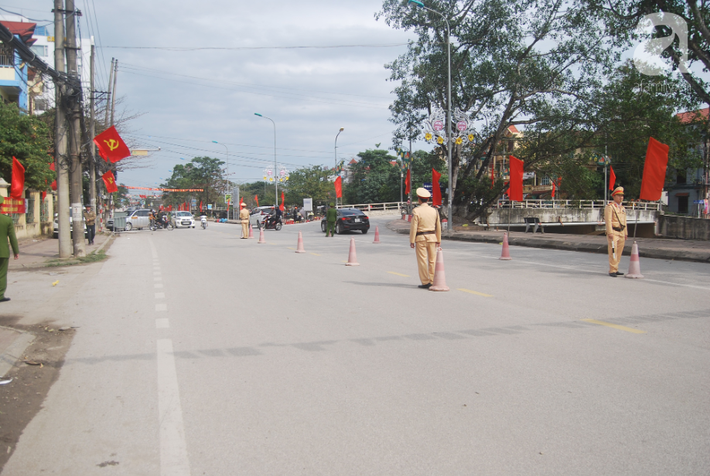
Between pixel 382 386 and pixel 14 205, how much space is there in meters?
25.9

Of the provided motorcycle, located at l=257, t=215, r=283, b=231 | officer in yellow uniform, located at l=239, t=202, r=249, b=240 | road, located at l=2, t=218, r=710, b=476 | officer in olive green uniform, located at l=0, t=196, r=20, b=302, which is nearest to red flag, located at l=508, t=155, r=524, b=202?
officer in yellow uniform, located at l=239, t=202, r=249, b=240

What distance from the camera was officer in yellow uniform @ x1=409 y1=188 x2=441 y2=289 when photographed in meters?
9.92

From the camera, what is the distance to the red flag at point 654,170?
17312 millimetres

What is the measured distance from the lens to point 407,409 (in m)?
4.14

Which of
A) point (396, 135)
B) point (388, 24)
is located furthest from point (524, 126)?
point (388, 24)

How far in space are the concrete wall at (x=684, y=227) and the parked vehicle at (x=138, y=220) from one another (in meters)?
39.3

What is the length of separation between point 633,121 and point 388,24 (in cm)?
1561

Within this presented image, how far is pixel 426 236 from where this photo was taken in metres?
9.94

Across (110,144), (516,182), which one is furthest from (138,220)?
(516,182)

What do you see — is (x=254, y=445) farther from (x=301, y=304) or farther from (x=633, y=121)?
(x=633, y=121)

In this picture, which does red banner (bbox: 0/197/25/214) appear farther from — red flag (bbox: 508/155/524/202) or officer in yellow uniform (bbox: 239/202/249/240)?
red flag (bbox: 508/155/524/202)

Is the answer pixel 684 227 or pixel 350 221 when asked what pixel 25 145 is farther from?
pixel 684 227

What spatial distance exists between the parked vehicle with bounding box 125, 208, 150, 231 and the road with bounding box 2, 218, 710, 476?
35.7m

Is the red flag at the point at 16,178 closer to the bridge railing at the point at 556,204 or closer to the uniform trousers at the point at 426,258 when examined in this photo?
the uniform trousers at the point at 426,258
